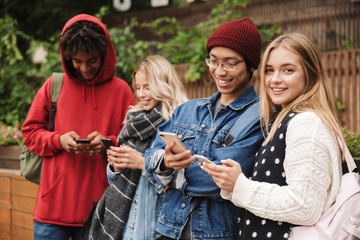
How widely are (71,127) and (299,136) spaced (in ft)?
6.25

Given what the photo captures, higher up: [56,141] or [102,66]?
[102,66]

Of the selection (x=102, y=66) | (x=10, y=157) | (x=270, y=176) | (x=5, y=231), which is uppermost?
(x=102, y=66)

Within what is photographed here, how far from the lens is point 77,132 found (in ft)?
10.2

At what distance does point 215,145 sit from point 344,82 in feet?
15.3

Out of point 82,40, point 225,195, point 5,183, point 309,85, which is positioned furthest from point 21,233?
point 309,85

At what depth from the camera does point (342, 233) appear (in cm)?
163

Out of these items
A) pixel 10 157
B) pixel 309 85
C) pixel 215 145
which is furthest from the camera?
pixel 10 157

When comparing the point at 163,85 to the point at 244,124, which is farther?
the point at 163,85

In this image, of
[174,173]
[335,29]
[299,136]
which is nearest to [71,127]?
[174,173]

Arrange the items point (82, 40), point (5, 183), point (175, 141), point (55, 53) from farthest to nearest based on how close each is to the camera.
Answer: point (55, 53)
point (5, 183)
point (82, 40)
point (175, 141)

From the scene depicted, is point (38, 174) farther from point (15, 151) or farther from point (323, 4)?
point (323, 4)

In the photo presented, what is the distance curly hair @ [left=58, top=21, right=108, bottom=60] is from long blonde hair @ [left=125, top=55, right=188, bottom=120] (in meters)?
0.38

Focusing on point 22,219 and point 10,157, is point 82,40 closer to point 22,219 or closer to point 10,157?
point 22,219

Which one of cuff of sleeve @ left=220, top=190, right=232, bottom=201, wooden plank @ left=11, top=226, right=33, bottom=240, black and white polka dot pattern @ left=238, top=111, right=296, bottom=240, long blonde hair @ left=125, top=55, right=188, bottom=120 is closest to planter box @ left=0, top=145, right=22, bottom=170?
wooden plank @ left=11, top=226, right=33, bottom=240
